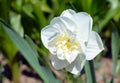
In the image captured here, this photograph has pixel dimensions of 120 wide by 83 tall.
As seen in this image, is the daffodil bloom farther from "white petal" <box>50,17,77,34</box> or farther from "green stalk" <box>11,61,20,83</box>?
"green stalk" <box>11,61,20,83</box>

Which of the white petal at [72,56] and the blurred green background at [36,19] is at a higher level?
the white petal at [72,56]

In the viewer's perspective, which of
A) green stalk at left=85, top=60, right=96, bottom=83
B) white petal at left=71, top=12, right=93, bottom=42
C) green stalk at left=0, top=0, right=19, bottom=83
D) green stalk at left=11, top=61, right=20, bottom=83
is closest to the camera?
white petal at left=71, top=12, right=93, bottom=42

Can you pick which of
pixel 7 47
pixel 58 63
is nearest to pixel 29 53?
pixel 58 63

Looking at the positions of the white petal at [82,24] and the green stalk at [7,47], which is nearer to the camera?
the white petal at [82,24]

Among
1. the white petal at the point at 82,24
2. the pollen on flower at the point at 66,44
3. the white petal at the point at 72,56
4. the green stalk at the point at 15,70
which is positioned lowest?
the green stalk at the point at 15,70

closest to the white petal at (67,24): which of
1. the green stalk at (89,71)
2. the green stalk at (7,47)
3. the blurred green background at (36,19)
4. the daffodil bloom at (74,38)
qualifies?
the daffodil bloom at (74,38)

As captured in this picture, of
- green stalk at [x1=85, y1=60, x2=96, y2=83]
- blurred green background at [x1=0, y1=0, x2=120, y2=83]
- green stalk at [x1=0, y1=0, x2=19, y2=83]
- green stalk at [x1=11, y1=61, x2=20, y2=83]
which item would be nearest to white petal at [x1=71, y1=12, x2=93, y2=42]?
green stalk at [x1=85, y1=60, x2=96, y2=83]

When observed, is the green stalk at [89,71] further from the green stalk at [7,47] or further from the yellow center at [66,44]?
the green stalk at [7,47]

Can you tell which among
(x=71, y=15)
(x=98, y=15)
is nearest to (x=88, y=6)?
(x=98, y=15)

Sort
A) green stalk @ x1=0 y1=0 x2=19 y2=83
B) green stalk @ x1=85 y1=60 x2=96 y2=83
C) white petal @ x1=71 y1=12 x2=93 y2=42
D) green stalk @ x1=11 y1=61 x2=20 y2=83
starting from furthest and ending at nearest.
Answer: green stalk @ x1=11 y1=61 x2=20 y2=83
green stalk @ x1=0 y1=0 x2=19 y2=83
green stalk @ x1=85 y1=60 x2=96 y2=83
white petal @ x1=71 y1=12 x2=93 y2=42
